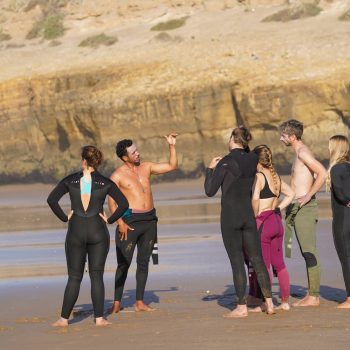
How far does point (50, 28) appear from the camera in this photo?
5959 centimetres

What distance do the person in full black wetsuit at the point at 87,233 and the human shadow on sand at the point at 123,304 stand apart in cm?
43

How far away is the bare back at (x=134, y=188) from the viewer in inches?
459

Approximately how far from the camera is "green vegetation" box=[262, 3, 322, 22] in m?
51.2

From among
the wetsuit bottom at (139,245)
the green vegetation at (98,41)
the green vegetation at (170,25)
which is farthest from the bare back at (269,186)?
the green vegetation at (170,25)

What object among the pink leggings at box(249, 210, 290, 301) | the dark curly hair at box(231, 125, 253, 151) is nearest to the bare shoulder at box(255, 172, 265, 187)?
the pink leggings at box(249, 210, 290, 301)

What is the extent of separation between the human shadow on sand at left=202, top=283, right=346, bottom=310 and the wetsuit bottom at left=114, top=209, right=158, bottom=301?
28.4 inches

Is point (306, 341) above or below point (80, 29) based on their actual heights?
below

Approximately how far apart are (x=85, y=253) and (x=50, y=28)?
4991 cm

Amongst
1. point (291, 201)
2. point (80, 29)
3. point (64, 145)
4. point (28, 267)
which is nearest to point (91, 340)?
point (291, 201)

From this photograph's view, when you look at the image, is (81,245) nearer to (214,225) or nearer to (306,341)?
(306,341)

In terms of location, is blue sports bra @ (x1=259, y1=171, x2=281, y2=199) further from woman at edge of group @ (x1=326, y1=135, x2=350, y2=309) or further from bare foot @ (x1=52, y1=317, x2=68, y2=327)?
bare foot @ (x1=52, y1=317, x2=68, y2=327)

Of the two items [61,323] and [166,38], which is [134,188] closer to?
[61,323]

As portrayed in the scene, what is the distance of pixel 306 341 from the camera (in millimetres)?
8969

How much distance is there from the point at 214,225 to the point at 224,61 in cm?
2173
